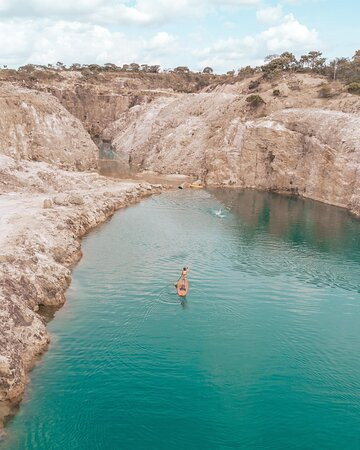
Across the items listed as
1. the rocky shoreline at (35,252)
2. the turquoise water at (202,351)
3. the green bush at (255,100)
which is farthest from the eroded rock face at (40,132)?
the green bush at (255,100)

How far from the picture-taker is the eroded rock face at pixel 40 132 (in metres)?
86.6

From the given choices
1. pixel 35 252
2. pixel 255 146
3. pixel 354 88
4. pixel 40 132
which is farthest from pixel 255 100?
pixel 35 252

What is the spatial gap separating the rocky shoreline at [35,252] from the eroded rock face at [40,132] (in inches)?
285

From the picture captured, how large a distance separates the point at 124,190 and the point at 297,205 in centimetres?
3143

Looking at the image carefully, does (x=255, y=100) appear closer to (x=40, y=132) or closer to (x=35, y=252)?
(x=40, y=132)

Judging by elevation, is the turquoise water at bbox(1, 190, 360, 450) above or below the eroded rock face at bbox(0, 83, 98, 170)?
below

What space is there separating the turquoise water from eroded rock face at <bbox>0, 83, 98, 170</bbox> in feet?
119

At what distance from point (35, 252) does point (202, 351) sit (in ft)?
62.4

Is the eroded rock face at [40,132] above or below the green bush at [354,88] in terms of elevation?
below

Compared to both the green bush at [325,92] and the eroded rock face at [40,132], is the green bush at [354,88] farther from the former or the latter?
the eroded rock face at [40,132]

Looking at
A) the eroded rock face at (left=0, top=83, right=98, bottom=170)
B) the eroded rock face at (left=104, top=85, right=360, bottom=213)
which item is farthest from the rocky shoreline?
the eroded rock face at (left=104, top=85, right=360, bottom=213)

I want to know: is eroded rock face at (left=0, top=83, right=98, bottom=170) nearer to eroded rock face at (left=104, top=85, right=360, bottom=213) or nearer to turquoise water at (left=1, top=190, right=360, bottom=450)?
eroded rock face at (left=104, top=85, right=360, bottom=213)

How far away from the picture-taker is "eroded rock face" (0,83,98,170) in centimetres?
8662

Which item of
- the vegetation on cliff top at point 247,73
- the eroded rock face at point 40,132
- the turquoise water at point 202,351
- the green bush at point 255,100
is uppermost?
the vegetation on cliff top at point 247,73
